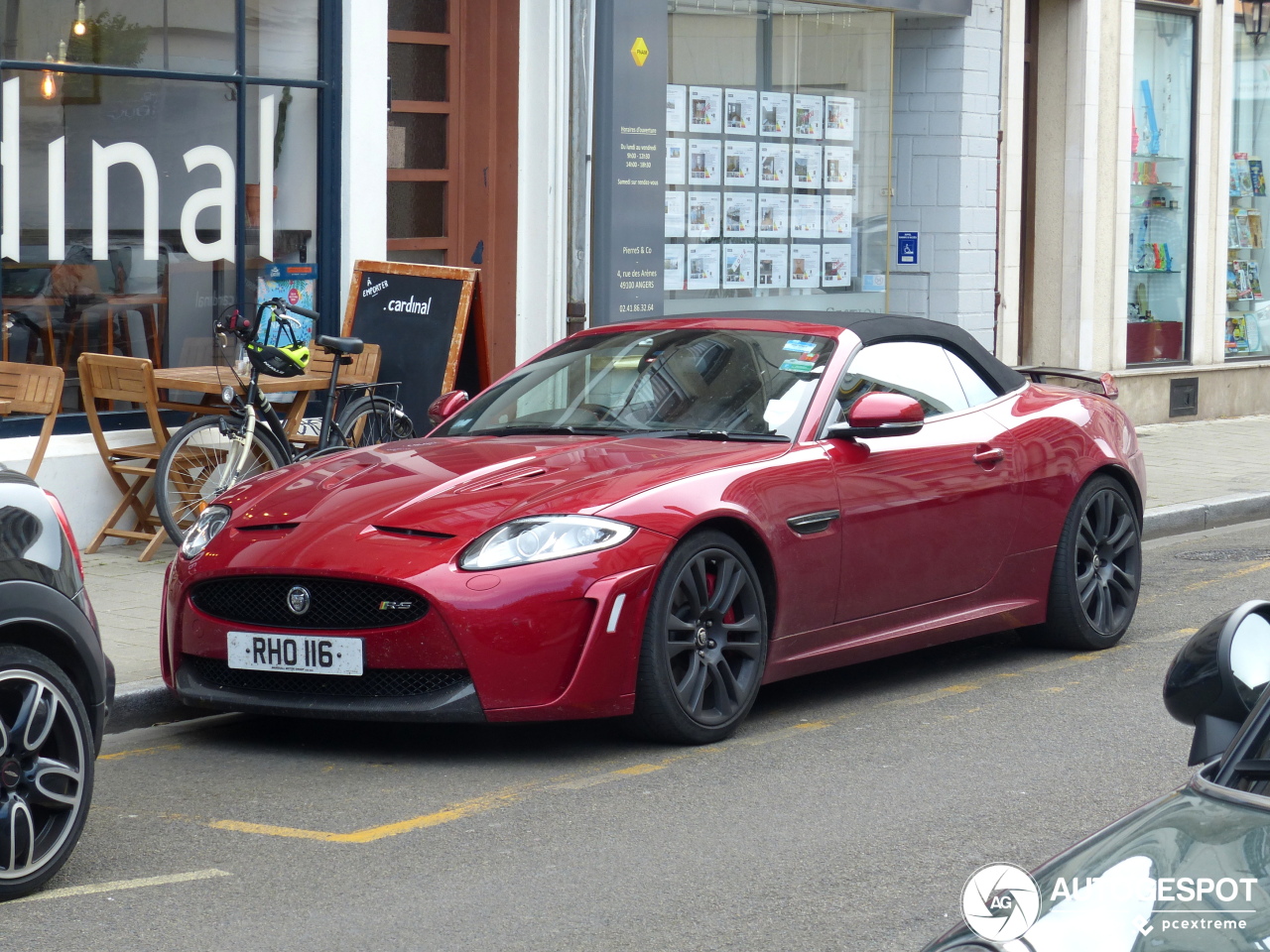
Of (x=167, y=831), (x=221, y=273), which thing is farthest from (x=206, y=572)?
(x=221, y=273)

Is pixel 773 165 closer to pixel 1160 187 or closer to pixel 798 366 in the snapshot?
pixel 1160 187

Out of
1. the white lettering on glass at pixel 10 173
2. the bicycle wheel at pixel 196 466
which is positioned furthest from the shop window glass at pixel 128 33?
the bicycle wheel at pixel 196 466

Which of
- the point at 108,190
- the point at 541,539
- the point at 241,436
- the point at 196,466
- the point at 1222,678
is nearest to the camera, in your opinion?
the point at 1222,678

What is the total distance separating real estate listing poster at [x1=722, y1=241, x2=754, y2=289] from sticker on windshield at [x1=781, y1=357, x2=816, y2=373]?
788cm

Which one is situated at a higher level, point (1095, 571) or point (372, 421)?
point (372, 421)

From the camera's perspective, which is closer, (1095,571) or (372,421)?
(1095,571)

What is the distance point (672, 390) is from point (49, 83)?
500 cm

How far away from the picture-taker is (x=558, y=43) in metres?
12.9

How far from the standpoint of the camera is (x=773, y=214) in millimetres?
15266

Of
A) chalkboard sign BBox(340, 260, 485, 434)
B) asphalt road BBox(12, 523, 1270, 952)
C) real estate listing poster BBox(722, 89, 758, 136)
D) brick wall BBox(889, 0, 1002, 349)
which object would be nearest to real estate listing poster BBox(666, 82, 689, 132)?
real estate listing poster BBox(722, 89, 758, 136)

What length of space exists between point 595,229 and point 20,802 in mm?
7726

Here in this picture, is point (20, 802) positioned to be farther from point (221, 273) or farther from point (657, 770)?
point (221, 273)

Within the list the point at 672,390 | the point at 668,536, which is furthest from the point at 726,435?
the point at 668,536

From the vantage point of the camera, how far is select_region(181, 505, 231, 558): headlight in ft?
20.9
